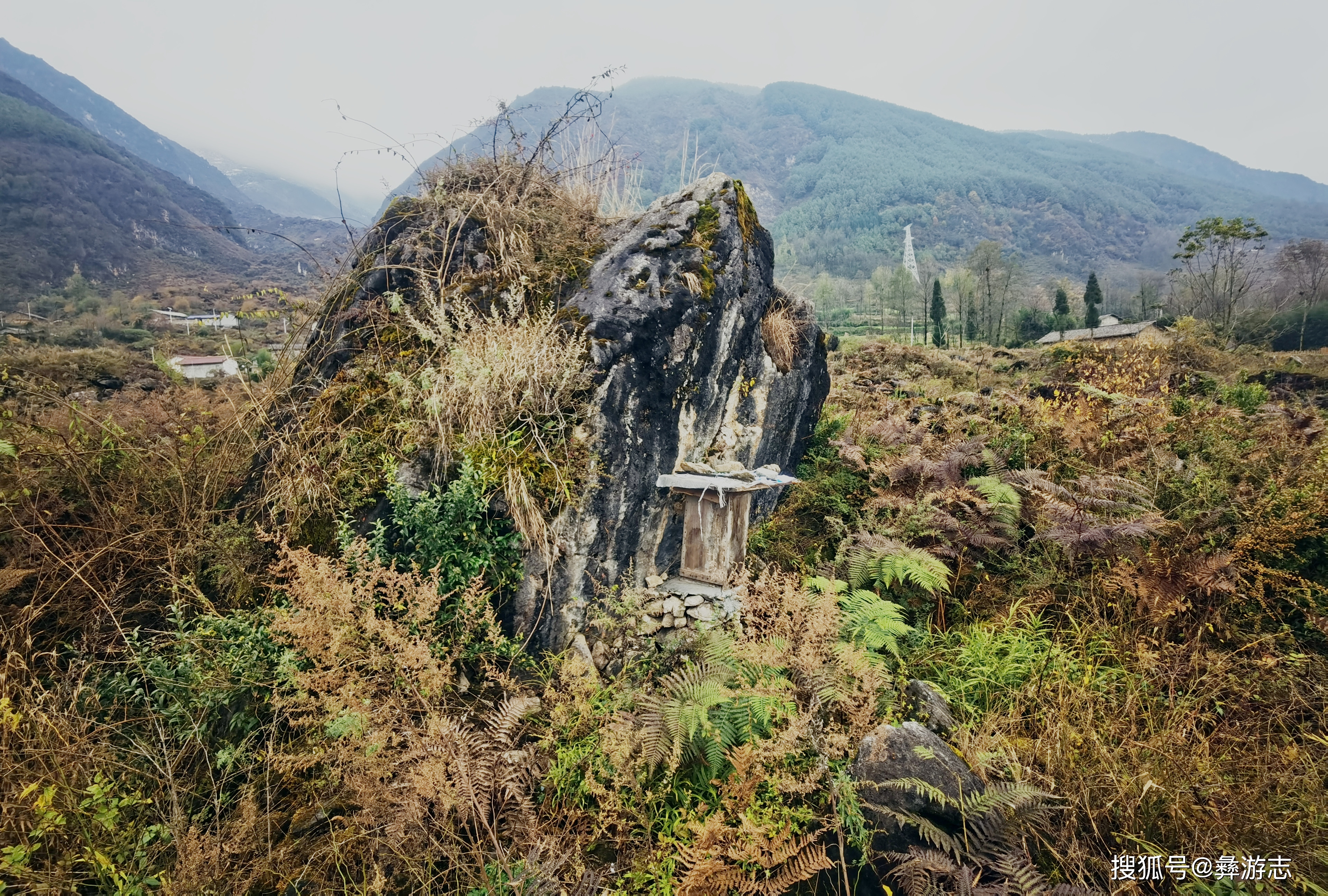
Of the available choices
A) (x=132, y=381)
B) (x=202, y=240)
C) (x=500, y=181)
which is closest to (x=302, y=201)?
(x=202, y=240)

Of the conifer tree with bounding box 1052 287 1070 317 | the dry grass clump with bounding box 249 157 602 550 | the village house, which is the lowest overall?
the dry grass clump with bounding box 249 157 602 550

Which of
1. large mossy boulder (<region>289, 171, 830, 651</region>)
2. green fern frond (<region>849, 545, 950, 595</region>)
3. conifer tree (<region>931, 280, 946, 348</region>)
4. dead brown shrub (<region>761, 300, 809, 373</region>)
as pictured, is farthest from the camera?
conifer tree (<region>931, 280, 946, 348</region>)

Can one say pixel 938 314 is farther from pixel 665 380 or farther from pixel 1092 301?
pixel 665 380

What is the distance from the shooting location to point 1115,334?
30.2 meters

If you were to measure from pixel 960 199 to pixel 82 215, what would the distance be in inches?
7020

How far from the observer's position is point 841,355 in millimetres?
19828

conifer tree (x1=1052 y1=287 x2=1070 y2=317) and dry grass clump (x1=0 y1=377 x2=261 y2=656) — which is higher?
conifer tree (x1=1052 y1=287 x2=1070 y2=317)

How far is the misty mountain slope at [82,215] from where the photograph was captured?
33562 mm

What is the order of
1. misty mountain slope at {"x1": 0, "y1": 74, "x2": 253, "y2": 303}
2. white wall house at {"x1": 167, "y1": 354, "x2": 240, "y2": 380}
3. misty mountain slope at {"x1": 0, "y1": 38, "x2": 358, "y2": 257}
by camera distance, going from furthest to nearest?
misty mountain slope at {"x1": 0, "y1": 38, "x2": 358, "y2": 257}, misty mountain slope at {"x1": 0, "y1": 74, "x2": 253, "y2": 303}, white wall house at {"x1": 167, "y1": 354, "x2": 240, "y2": 380}

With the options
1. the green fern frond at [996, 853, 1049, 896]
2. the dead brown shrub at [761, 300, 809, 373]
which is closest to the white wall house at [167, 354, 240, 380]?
the dead brown shrub at [761, 300, 809, 373]

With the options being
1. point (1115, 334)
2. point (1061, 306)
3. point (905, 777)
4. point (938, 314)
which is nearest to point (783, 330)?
point (905, 777)

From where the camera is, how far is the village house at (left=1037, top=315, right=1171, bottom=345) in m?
16.5

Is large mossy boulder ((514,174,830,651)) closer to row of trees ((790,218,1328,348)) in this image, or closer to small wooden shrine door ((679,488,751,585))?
small wooden shrine door ((679,488,751,585))

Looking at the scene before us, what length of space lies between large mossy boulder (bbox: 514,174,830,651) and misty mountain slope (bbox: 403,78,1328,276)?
106 meters
